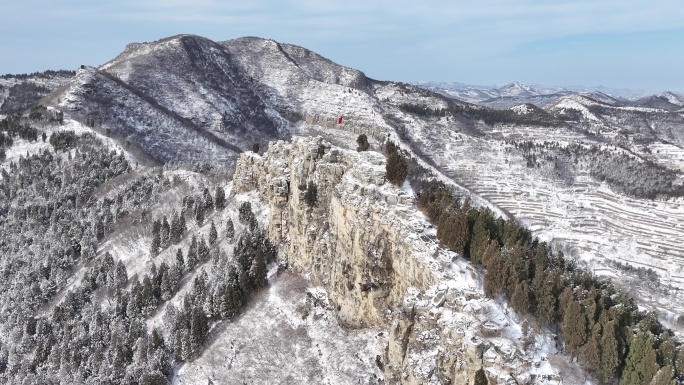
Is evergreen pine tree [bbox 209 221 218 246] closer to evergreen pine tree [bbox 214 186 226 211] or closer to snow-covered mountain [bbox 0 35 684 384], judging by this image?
snow-covered mountain [bbox 0 35 684 384]

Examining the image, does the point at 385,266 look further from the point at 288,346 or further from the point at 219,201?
the point at 219,201

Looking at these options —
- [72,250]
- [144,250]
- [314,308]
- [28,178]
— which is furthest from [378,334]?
[28,178]

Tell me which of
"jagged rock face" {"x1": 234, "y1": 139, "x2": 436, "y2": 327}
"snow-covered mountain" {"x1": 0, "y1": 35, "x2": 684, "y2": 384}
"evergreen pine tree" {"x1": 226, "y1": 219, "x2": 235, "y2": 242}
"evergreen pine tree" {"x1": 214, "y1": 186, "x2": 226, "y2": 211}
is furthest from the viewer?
"evergreen pine tree" {"x1": 214, "y1": 186, "x2": 226, "y2": 211}

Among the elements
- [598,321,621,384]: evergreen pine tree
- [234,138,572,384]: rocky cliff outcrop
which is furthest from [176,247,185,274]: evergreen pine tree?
[598,321,621,384]: evergreen pine tree

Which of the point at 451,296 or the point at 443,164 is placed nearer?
the point at 451,296

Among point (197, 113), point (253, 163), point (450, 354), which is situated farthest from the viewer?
point (197, 113)

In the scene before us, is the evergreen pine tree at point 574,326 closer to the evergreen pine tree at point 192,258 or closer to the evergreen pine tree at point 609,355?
the evergreen pine tree at point 609,355

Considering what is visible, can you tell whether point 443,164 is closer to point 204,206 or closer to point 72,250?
point 204,206
